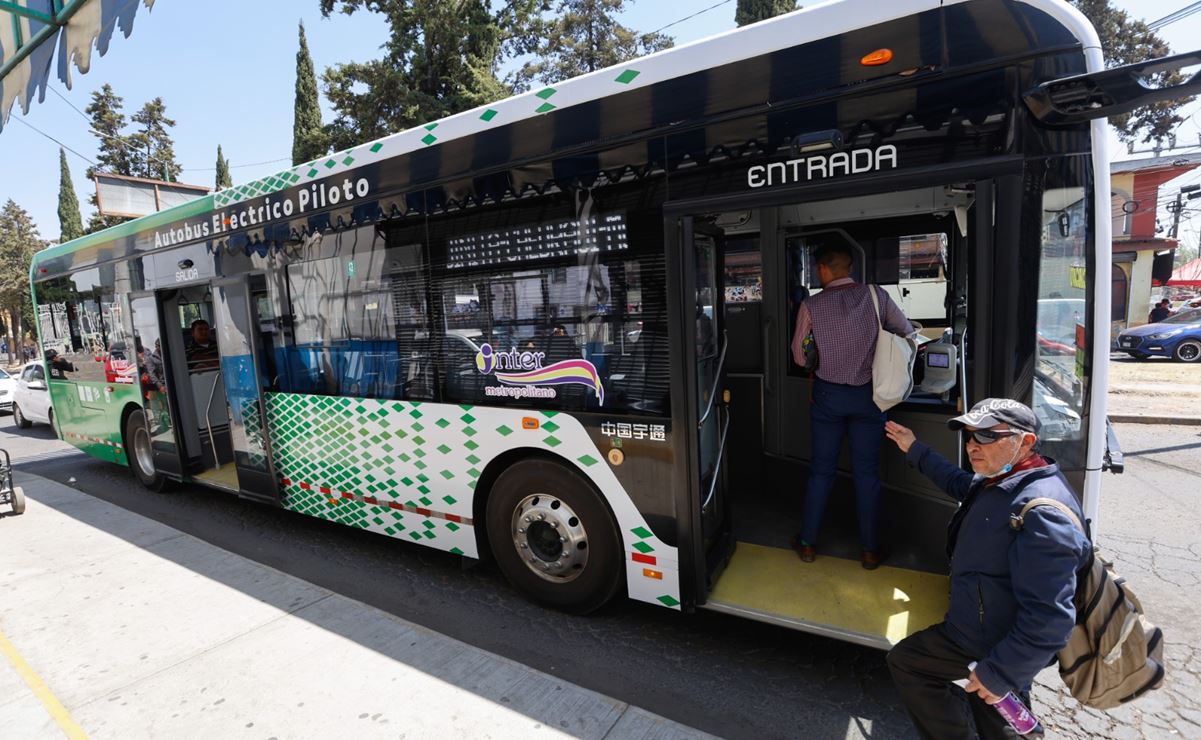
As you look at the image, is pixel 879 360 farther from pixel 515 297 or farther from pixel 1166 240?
pixel 1166 240

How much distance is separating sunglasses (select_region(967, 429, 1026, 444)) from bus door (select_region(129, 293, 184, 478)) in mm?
7128

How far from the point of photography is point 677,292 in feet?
10.4

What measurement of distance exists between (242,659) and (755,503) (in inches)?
141

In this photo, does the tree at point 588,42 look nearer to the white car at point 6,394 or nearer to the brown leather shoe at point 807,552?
the white car at point 6,394

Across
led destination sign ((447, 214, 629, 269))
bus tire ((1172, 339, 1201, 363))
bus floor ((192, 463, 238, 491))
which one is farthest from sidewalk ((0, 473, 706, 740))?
bus tire ((1172, 339, 1201, 363))

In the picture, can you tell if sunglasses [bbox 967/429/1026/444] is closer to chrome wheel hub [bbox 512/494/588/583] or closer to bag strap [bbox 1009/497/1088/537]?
bag strap [bbox 1009/497/1088/537]

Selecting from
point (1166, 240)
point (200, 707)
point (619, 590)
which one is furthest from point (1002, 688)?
point (1166, 240)

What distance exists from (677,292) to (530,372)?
41.7 inches

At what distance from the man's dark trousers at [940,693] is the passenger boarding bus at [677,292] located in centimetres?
58

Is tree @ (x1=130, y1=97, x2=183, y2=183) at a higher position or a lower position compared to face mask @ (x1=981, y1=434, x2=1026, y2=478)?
higher

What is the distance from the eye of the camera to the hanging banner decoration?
3484 mm

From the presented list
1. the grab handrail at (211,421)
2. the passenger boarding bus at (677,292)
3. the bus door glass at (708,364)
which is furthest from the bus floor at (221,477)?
the bus door glass at (708,364)

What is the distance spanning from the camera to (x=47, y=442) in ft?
38.6

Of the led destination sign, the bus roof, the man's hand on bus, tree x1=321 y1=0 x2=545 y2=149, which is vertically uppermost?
tree x1=321 y1=0 x2=545 y2=149
